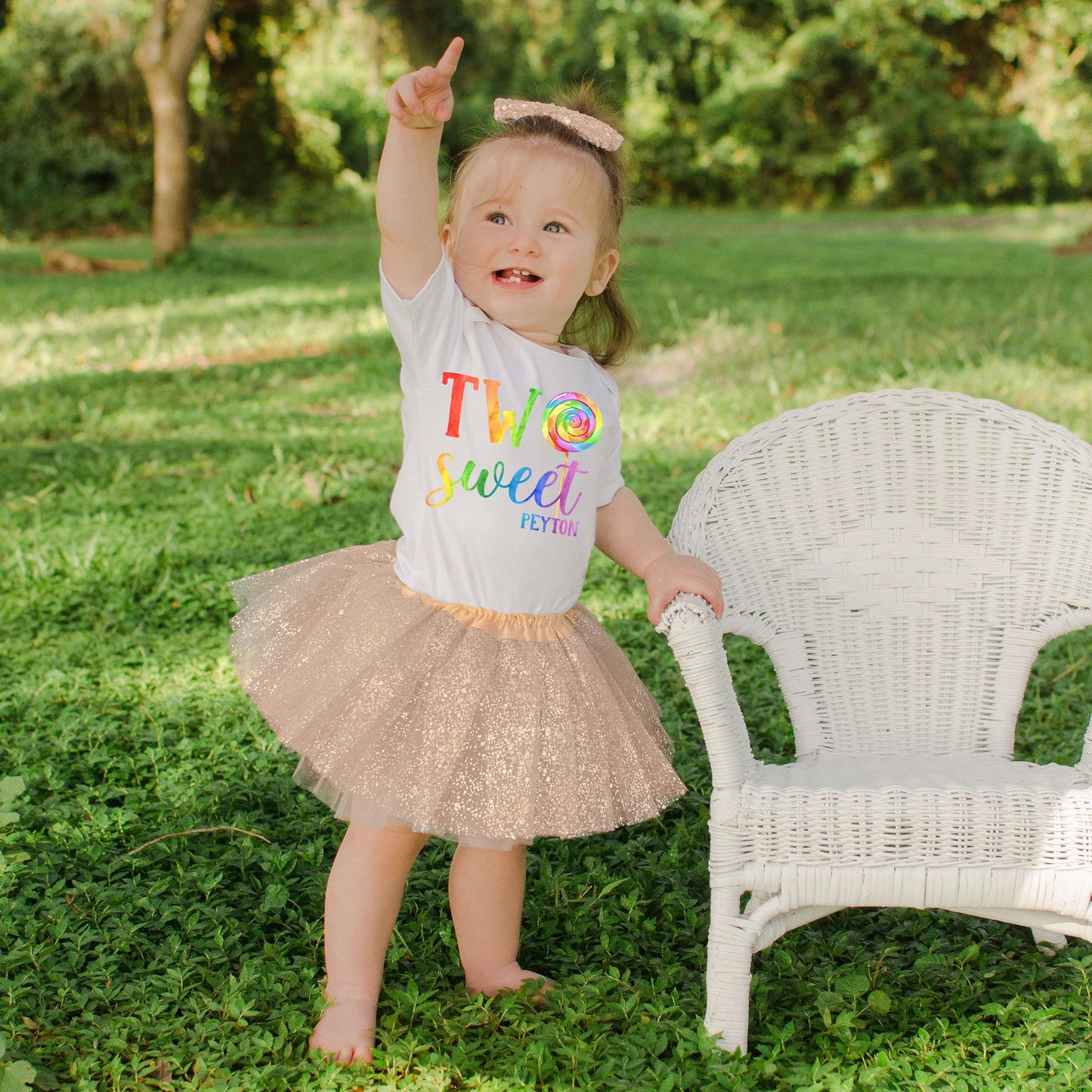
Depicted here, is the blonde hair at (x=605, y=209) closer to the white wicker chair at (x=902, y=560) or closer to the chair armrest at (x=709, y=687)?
the white wicker chair at (x=902, y=560)

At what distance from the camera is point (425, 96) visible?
1653 mm

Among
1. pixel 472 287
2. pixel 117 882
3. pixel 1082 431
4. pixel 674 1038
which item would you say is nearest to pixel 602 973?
pixel 674 1038

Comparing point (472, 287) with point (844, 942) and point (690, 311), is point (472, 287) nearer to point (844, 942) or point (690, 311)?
point (844, 942)

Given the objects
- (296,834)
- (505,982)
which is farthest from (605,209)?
(296,834)

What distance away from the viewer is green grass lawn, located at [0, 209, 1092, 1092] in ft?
6.13

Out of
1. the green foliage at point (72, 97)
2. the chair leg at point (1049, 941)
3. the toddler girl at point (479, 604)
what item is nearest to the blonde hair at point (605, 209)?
the toddler girl at point (479, 604)

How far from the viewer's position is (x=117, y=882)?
2.31m

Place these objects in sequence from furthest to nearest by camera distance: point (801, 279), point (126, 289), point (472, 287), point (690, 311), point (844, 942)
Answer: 1. point (801, 279)
2. point (126, 289)
3. point (690, 311)
4. point (844, 942)
5. point (472, 287)

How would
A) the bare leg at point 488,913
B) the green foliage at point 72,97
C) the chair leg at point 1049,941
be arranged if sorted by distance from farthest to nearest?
1. the green foliage at point 72,97
2. the chair leg at point 1049,941
3. the bare leg at point 488,913

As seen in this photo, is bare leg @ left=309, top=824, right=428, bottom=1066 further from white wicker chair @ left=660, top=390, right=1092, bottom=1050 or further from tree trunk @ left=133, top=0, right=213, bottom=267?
tree trunk @ left=133, top=0, right=213, bottom=267

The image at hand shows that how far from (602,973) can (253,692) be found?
77cm

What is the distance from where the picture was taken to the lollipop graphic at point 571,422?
1887 mm

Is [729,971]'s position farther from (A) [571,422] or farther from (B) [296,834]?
(B) [296,834]

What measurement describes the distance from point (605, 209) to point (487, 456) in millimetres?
457
